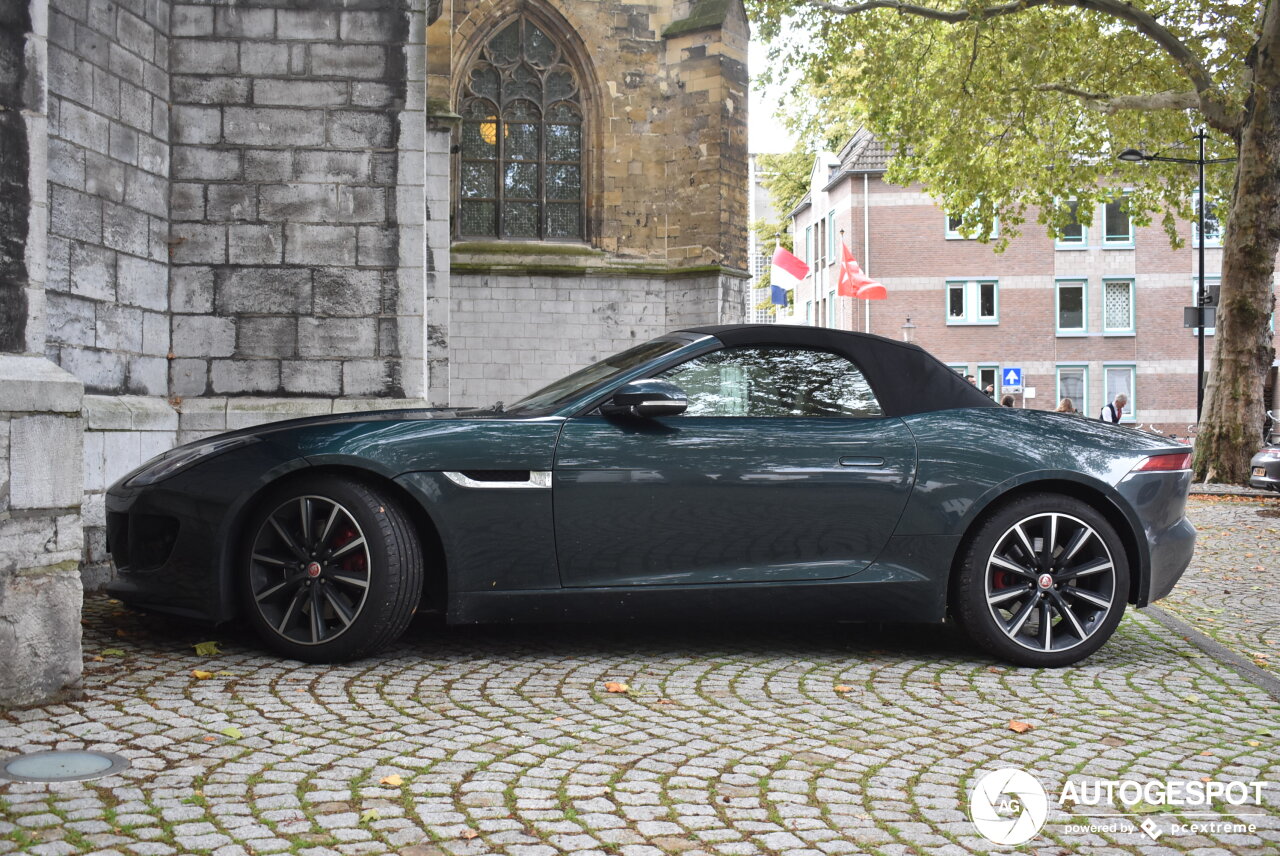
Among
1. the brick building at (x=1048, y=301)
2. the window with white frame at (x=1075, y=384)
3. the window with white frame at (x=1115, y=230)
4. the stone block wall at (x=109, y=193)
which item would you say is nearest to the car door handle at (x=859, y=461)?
the stone block wall at (x=109, y=193)

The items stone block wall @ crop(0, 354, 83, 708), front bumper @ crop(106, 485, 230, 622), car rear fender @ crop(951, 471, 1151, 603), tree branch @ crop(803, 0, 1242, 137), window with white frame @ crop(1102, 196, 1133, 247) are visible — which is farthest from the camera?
→ window with white frame @ crop(1102, 196, 1133, 247)

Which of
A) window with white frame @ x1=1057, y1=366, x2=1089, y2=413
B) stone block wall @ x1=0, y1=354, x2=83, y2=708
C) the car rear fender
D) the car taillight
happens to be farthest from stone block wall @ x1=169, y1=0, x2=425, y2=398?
window with white frame @ x1=1057, y1=366, x2=1089, y2=413

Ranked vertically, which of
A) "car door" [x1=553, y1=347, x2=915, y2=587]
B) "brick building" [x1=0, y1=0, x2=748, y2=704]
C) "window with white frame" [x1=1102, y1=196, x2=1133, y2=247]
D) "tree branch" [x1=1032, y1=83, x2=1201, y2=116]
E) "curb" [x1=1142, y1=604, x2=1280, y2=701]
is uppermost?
"window with white frame" [x1=1102, y1=196, x2=1133, y2=247]

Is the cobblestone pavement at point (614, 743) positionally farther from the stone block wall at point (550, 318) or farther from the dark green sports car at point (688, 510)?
the stone block wall at point (550, 318)

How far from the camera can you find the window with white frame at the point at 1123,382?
44656 mm

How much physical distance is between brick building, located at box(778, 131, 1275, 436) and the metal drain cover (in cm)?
4260

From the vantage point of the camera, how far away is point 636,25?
22.2 metres

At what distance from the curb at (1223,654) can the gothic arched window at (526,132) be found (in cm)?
1660

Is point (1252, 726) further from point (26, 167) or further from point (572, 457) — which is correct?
point (26, 167)

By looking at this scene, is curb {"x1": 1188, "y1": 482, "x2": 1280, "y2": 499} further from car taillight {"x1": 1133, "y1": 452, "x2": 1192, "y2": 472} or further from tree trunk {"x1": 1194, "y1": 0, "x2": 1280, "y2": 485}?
car taillight {"x1": 1133, "y1": 452, "x2": 1192, "y2": 472}

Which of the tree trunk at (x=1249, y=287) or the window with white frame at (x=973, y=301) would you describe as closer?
the tree trunk at (x=1249, y=287)

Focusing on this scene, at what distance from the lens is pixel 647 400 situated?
498 centimetres

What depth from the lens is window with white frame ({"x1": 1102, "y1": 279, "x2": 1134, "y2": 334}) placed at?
45.3 m

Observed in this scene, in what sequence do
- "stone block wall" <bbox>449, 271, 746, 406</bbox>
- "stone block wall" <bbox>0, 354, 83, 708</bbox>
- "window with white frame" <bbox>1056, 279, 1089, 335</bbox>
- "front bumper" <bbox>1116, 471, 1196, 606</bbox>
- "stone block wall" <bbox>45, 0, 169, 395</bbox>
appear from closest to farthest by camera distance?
1. "stone block wall" <bbox>0, 354, 83, 708</bbox>
2. "front bumper" <bbox>1116, 471, 1196, 606</bbox>
3. "stone block wall" <bbox>45, 0, 169, 395</bbox>
4. "stone block wall" <bbox>449, 271, 746, 406</bbox>
5. "window with white frame" <bbox>1056, 279, 1089, 335</bbox>
